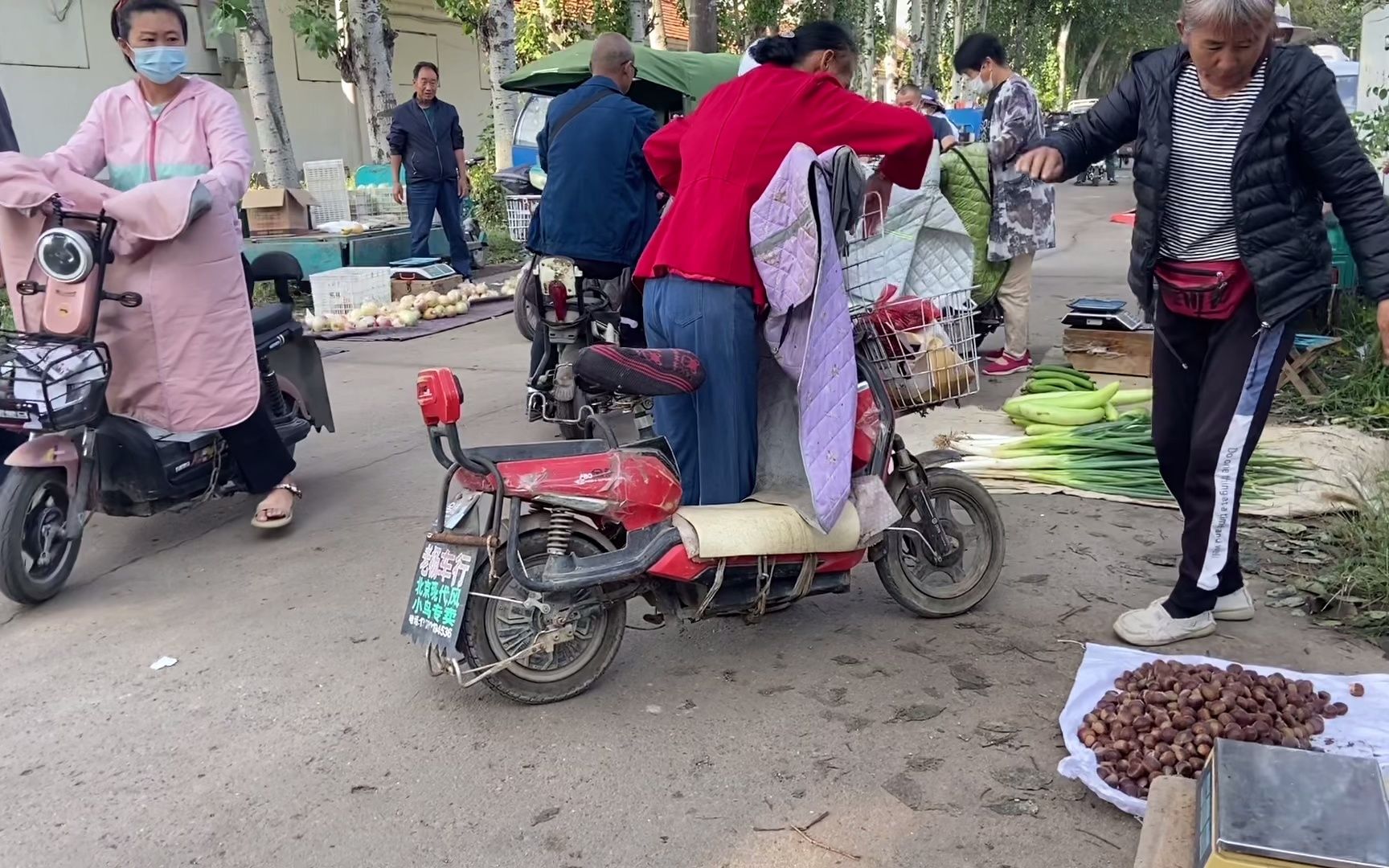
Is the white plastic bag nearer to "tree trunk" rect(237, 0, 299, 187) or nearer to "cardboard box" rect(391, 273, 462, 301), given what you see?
"cardboard box" rect(391, 273, 462, 301)

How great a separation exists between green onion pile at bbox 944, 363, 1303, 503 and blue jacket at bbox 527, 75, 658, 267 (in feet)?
6.57

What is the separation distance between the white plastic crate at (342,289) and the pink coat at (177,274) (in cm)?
558

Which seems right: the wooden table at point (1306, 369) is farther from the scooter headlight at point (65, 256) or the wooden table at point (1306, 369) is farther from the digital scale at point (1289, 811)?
the scooter headlight at point (65, 256)

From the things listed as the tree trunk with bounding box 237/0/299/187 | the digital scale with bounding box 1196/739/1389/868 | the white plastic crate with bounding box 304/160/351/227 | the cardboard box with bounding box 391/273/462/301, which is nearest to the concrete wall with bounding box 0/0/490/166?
the tree trunk with bounding box 237/0/299/187

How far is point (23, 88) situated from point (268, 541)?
41.8 feet

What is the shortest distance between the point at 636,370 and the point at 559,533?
547mm

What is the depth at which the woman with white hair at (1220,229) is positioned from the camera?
10.8ft

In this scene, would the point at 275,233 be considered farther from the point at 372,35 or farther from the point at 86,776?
the point at 86,776

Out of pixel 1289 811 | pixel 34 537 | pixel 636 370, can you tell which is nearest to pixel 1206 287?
pixel 636 370

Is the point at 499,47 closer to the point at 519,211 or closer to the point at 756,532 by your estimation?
the point at 519,211

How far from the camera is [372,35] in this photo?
505 inches

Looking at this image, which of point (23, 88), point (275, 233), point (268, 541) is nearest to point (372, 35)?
point (275, 233)

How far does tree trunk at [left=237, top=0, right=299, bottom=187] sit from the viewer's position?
11.4m

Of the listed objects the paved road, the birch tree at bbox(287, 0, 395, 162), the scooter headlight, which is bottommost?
the paved road
